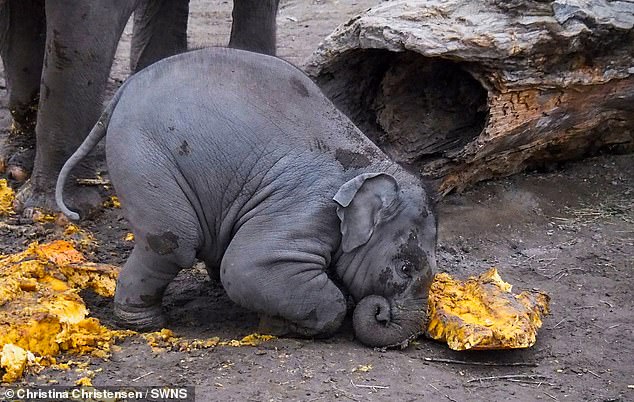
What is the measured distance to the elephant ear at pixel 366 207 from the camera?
4.63 m

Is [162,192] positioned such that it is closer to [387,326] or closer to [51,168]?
[387,326]

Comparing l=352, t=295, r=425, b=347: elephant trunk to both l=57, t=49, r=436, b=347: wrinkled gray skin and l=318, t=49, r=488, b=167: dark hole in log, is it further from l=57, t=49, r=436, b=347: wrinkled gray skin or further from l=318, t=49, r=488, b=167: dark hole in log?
l=318, t=49, r=488, b=167: dark hole in log

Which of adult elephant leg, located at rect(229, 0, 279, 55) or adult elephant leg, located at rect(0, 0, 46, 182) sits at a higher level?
adult elephant leg, located at rect(229, 0, 279, 55)

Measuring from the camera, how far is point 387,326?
4.74 meters

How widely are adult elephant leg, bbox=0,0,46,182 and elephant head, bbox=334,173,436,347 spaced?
2.84 m

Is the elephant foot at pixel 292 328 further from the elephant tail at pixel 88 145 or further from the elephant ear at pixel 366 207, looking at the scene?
the elephant tail at pixel 88 145

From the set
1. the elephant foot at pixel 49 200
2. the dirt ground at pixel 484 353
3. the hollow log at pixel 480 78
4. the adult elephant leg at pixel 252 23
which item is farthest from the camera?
the adult elephant leg at pixel 252 23

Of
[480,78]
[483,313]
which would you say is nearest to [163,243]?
[483,313]

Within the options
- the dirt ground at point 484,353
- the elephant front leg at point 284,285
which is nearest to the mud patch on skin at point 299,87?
the elephant front leg at point 284,285

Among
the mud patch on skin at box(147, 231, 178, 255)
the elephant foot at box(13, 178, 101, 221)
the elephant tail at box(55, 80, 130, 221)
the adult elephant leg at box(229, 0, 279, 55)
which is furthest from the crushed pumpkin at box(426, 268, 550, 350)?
the adult elephant leg at box(229, 0, 279, 55)

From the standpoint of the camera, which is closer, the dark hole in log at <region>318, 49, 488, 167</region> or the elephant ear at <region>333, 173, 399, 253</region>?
the elephant ear at <region>333, 173, 399, 253</region>

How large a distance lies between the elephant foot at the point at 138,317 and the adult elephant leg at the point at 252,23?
3066mm

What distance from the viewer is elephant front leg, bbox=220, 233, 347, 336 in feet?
14.9

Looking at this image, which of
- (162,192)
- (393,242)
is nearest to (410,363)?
(393,242)
